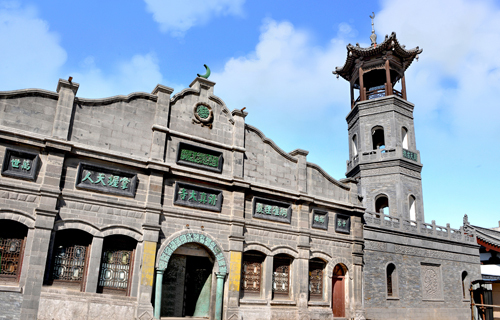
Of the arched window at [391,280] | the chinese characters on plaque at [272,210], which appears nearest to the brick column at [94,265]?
the chinese characters on plaque at [272,210]

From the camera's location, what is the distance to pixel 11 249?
12.2 metres

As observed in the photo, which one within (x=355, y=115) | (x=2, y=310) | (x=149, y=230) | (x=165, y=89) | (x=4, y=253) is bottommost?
(x=2, y=310)

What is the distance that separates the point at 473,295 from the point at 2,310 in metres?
23.3

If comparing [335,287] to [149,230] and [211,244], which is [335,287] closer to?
[211,244]

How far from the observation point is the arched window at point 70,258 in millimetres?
12773

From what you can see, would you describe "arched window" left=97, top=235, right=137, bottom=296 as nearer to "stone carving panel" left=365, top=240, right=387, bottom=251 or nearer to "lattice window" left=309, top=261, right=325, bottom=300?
"lattice window" left=309, top=261, right=325, bottom=300

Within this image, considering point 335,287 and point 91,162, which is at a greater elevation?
point 91,162

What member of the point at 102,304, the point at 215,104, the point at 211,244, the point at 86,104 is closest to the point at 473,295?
the point at 211,244

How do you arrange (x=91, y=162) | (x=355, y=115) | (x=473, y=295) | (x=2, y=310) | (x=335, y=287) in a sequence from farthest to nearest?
(x=355, y=115), (x=473, y=295), (x=335, y=287), (x=91, y=162), (x=2, y=310)

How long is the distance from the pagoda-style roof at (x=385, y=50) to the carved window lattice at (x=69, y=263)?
23413 millimetres

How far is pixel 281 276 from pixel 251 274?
145 cm

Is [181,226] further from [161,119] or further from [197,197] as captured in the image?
[161,119]

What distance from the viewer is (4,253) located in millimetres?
12070

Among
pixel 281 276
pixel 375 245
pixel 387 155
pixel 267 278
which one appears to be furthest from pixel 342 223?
pixel 387 155
